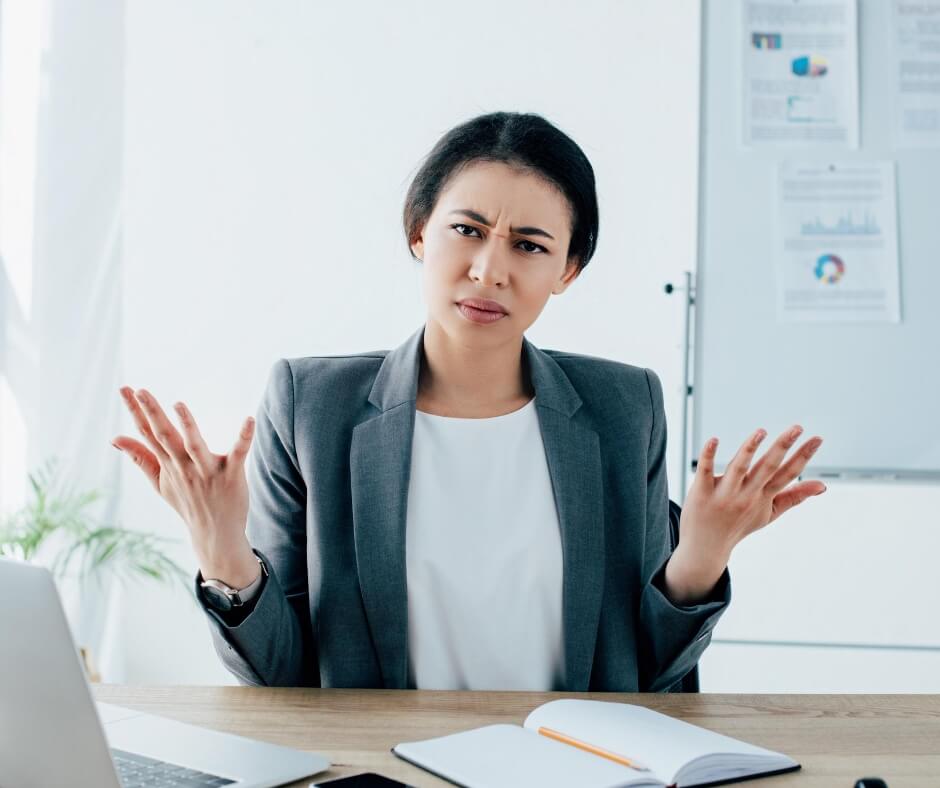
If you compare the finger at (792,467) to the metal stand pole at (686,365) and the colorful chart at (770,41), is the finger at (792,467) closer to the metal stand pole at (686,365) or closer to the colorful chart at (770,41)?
the metal stand pole at (686,365)

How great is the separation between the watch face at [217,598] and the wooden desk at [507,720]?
99 millimetres

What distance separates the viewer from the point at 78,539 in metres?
2.87

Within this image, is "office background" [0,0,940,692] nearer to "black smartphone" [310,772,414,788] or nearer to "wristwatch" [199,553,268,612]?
"wristwatch" [199,553,268,612]

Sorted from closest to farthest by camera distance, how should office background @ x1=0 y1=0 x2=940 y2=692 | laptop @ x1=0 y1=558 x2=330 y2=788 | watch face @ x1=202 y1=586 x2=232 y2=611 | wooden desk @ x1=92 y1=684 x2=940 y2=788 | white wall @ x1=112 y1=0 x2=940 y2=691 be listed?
laptop @ x1=0 y1=558 x2=330 y2=788 → wooden desk @ x1=92 y1=684 x2=940 y2=788 → watch face @ x1=202 y1=586 x2=232 y2=611 → office background @ x1=0 y1=0 x2=940 y2=692 → white wall @ x1=112 y1=0 x2=940 y2=691

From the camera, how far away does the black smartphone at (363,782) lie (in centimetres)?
84

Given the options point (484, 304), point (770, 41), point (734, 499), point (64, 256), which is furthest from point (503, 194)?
point (64, 256)

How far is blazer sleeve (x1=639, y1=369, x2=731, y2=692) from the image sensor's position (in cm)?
135

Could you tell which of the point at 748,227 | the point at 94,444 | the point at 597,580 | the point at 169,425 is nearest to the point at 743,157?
the point at 748,227

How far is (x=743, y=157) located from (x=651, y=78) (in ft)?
1.99

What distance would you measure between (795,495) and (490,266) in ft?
1.63

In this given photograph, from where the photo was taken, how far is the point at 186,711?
1.11 m

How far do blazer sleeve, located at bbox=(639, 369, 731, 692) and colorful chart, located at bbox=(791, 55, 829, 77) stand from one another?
1201 millimetres

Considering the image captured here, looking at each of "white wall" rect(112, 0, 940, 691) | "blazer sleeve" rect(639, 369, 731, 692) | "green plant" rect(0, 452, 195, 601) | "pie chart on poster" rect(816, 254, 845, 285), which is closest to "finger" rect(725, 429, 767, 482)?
"blazer sleeve" rect(639, 369, 731, 692)

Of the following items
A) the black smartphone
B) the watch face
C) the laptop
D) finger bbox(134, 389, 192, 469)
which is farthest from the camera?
the watch face
